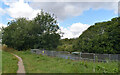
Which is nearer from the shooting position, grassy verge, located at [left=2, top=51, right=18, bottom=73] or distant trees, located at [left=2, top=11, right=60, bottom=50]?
grassy verge, located at [left=2, top=51, right=18, bottom=73]

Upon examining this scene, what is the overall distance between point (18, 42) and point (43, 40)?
746cm

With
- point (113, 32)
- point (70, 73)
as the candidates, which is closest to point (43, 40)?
point (113, 32)

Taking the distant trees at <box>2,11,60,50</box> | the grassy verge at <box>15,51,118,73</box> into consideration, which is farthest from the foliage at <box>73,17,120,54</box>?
the distant trees at <box>2,11,60,50</box>

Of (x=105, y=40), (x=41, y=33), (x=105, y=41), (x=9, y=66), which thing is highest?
(x=41, y=33)

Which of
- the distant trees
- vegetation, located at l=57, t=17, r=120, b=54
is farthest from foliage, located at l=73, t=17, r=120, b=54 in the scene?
the distant trees

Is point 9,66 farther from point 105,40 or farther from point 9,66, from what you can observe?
point 105,40

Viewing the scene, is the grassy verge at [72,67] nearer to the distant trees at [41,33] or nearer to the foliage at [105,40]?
the foliage at [105,40]

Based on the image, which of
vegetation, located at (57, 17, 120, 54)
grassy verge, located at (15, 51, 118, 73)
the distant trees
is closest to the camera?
grassy verge, located at (15, 51, 118, 73)

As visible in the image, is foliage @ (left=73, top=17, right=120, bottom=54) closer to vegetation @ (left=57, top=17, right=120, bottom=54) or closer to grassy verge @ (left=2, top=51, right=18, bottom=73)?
vegetation @ (left=57, top=17, right=120, bottom=54)

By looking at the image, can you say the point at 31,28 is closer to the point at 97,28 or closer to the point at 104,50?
the point at 97,28

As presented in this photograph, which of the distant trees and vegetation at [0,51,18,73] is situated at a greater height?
the distant trees

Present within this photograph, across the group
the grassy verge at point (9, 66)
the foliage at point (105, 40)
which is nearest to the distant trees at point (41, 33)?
the foliage at point (105, 40)

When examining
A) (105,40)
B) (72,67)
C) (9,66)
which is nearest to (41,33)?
(105,40)

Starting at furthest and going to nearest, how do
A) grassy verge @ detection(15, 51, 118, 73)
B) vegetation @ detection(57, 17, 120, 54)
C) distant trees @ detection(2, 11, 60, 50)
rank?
distant trees @ detection(2, 11, 60, 50)
vegetation @ detection(57, 17, 120, 54)
grassy verge @ detection(15, 51, 118, 73)
